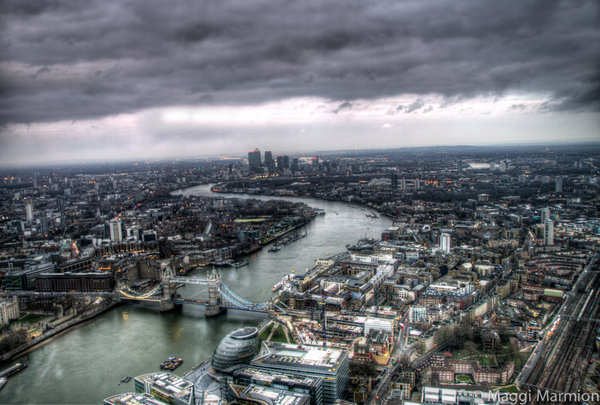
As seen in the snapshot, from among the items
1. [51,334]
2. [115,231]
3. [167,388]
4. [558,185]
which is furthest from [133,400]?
[558,185]

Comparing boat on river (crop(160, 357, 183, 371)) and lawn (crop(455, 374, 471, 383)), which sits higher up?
boat on river (crop(160, 357, 183, 371))

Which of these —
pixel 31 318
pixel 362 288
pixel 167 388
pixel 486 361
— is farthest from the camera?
pixel 362 288

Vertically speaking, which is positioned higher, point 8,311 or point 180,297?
point 8,311

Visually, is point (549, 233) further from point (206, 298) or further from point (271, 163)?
point (271, 163)

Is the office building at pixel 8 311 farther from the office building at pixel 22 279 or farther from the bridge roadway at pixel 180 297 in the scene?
the office building at pixel 22 279

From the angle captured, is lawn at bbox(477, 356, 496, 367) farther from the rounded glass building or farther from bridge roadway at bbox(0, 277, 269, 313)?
bridge roadway at bbox(0, 277, 269, 313)

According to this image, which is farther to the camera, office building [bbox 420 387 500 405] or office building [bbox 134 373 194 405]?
office building [bbox 420 387 500 405]

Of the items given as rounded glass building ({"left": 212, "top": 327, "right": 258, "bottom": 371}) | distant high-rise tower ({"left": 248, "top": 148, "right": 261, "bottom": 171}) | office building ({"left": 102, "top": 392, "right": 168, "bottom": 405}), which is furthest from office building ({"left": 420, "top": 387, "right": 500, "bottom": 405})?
distant high-rise tower ({"left": 248, "top": 148, "right": 261, "bottom": 171})
